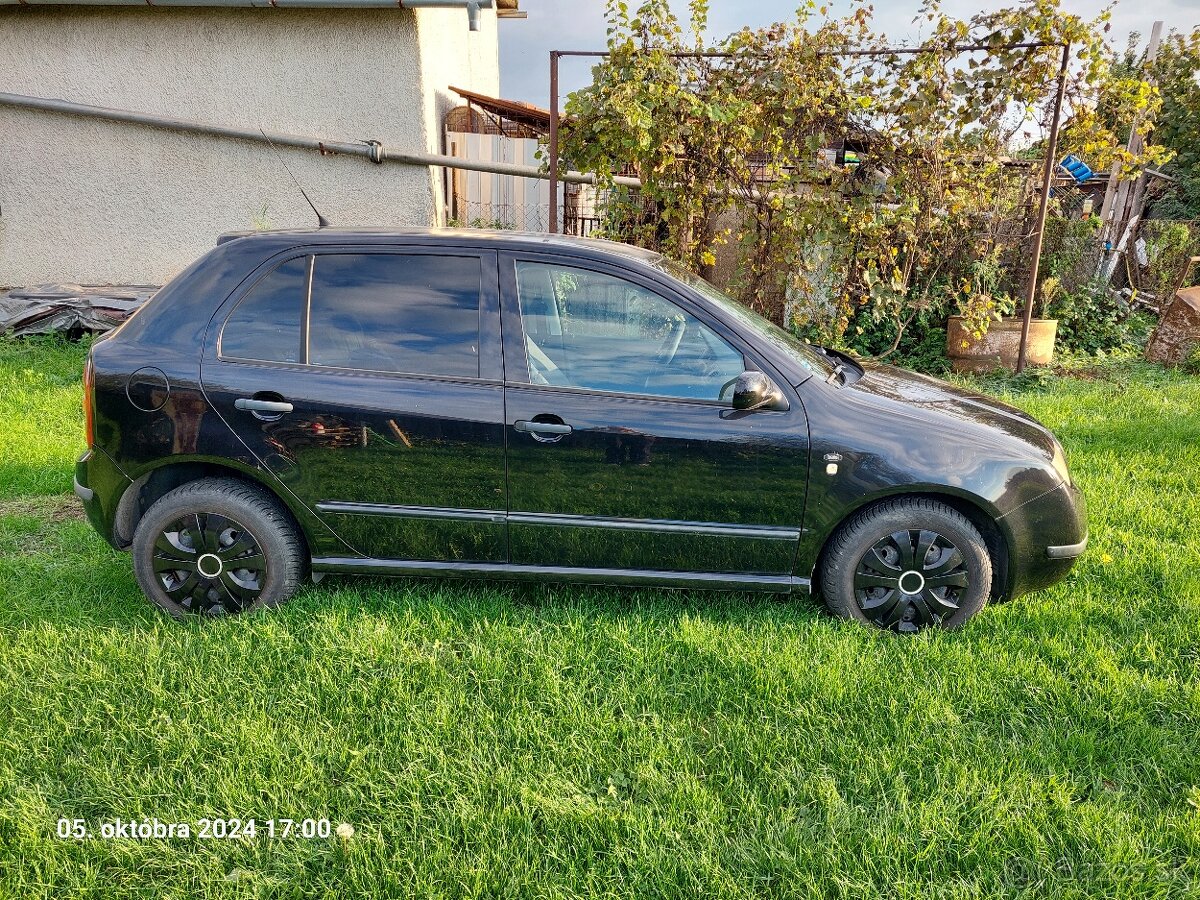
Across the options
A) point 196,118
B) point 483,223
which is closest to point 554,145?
point 483,223

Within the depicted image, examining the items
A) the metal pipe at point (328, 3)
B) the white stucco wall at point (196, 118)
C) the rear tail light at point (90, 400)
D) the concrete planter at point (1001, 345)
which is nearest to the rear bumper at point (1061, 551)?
the rear tail light at point (90, 400)

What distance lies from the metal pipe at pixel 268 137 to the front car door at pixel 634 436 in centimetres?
561

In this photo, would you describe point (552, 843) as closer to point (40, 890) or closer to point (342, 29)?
point (40, 890)

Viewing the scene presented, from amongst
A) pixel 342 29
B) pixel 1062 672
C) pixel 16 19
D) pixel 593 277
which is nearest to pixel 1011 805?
pixel 1062 672

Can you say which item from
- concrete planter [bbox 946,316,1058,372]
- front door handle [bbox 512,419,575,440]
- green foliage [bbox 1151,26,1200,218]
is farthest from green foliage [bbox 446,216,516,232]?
green foliage [bbox 1151,26,1200,218]

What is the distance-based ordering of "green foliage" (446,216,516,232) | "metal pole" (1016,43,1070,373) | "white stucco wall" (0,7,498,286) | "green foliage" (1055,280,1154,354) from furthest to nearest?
"green foliage" (446,216,516,232), "green foliage" (1055,280,1154,354), "white stucco wall" (0,7,498,286), "metal pole" (1016,43,1070,373)

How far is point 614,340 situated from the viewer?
3.31m

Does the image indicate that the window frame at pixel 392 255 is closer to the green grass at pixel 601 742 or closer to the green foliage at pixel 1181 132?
the green grass at pixel 601 742

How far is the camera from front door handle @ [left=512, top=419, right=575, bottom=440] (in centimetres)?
314

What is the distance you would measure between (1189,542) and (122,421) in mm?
5113

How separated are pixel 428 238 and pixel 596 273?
0.72 m

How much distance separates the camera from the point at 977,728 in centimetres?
270

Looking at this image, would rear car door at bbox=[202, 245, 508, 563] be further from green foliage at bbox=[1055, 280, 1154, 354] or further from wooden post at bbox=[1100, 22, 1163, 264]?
wooden post at bbox=[1100, 22, 1163, 264]

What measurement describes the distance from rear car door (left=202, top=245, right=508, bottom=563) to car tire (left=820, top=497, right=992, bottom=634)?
143 cm
